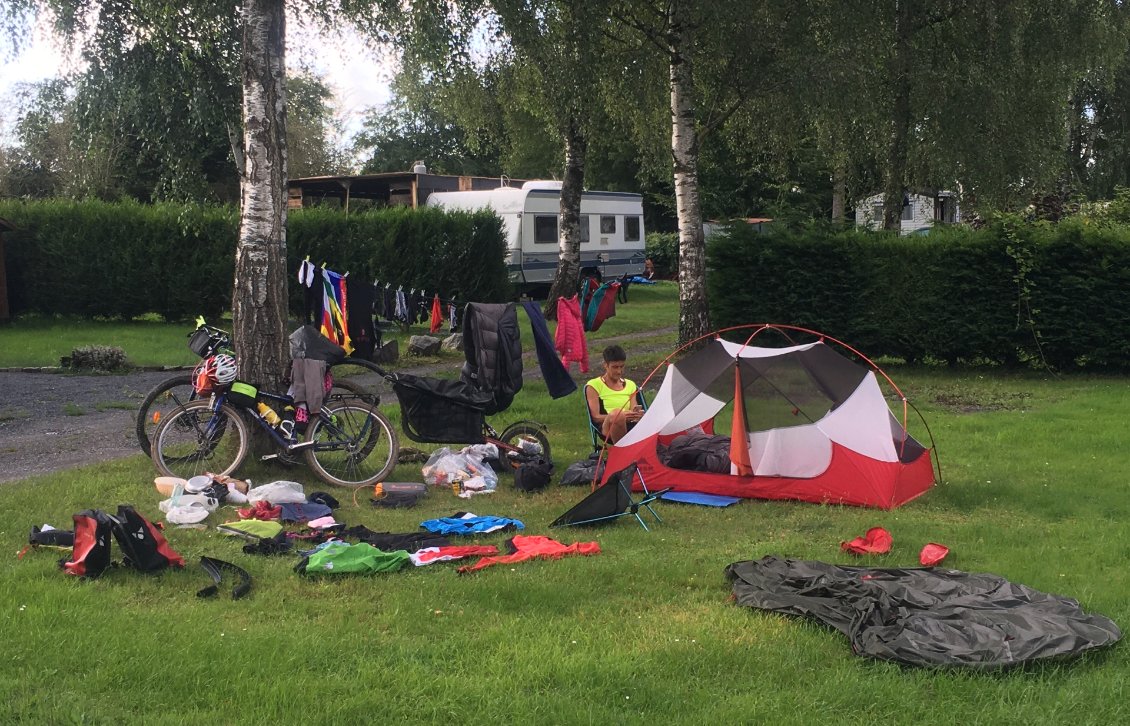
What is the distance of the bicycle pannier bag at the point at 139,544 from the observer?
480 cm

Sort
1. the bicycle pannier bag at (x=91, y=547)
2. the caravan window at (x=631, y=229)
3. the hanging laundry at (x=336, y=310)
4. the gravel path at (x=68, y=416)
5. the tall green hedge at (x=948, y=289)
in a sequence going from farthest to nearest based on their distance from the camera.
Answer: the caravan window at (x=631, y=229), the tall green hedge at (x=948, y=289), the hanging laundry at (x=336, y=310), the gravel path at (x=68, y=416), the bicycle pannier bag at (x=91, y=547)

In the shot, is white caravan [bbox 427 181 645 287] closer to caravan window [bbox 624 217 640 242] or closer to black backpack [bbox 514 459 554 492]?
caravan window [bbox 624 217 640 242]

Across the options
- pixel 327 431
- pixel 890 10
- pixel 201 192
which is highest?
pixel 890 10

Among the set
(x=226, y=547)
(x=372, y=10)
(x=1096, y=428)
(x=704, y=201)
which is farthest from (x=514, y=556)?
(x=704, y=201)

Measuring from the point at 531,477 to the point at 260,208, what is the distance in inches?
107

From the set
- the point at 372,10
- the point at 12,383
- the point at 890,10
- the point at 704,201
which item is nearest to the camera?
the point at 372,10

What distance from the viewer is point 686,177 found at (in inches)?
519

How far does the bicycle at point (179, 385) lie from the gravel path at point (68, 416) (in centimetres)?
73

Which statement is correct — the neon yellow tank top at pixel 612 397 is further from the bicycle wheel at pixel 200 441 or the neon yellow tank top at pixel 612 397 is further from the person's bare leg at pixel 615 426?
the bicycle wheel at pixel 200 441

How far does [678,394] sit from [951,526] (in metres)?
2.23

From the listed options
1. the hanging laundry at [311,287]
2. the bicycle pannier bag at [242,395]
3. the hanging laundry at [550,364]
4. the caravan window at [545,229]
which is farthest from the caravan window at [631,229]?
the bicycle pannier bag at [242,395]

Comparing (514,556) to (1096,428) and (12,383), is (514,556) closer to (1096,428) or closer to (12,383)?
(1096,428)

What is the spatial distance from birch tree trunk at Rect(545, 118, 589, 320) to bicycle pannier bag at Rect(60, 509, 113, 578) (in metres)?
13.6

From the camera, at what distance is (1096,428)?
932 cm
